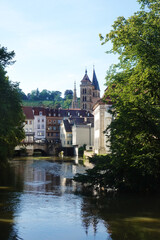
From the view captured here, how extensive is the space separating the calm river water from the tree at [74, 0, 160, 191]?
1.62 m

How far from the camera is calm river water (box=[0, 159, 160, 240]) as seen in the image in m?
12.5

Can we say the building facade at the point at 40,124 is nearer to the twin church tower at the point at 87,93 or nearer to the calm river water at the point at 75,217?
the twin church tower at the point at 87,93

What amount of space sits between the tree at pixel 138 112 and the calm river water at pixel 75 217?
162cm

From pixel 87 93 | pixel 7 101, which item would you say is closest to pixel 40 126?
pixel 87 93

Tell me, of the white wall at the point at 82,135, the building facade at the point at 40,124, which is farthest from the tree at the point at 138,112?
the building facade at the point at 40,124

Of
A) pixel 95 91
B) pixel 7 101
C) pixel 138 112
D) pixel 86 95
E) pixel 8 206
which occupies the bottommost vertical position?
pixel 8 206

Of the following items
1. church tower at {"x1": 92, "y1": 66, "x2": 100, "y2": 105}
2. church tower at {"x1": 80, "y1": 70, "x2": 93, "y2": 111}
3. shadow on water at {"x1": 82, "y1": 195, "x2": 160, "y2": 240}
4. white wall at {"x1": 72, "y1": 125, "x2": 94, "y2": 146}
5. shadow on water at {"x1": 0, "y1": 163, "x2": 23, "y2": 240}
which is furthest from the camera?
church tower at {"x1": 92, "y1": 66, "x2": 100, "y2": 105}

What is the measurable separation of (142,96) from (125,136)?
8.74ft

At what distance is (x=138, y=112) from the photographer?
19203 millimetres

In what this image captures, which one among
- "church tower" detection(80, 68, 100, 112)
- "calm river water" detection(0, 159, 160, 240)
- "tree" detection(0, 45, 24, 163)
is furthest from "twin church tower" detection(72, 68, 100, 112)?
"calm river water" detection(0, 159, 160, 240)

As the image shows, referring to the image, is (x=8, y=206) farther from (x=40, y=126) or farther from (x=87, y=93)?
(x=87, y=93)

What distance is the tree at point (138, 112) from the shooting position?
19047mm

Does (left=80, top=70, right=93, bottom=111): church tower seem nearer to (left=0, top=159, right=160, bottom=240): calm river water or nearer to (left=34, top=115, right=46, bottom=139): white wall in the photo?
(left=34, top=115, right=46, bottom=139): white wall

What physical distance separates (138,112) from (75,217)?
7386 mm
